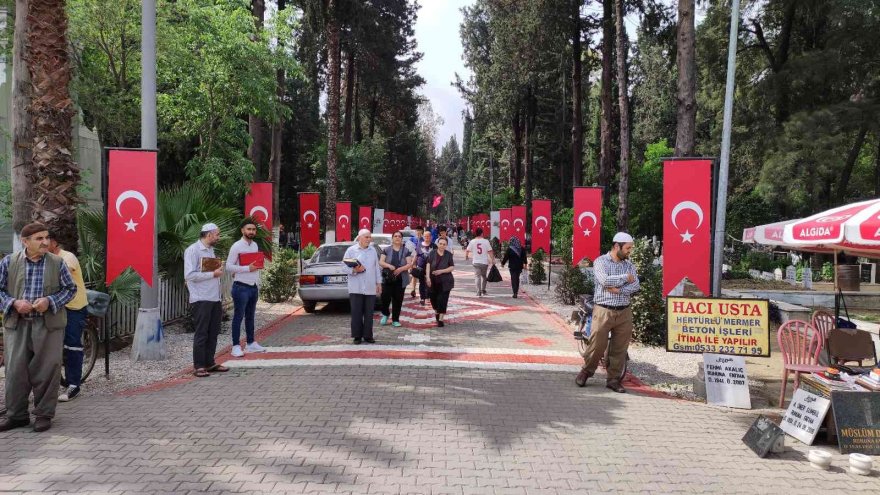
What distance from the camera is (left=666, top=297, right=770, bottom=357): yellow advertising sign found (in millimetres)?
6773

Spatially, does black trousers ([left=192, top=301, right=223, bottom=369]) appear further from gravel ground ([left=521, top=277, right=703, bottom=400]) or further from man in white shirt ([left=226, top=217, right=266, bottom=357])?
gravel ground ([left=521, top=277, right=703, bottom=400])

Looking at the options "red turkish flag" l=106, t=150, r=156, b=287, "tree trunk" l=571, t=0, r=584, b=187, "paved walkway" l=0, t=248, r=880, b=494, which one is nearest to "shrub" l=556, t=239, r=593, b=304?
"paved walkway" l=0, t=248, r=880, b=494

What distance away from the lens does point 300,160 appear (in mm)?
43094

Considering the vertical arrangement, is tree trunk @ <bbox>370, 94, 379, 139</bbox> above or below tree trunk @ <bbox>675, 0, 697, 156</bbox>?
above

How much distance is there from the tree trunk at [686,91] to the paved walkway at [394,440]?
404cm

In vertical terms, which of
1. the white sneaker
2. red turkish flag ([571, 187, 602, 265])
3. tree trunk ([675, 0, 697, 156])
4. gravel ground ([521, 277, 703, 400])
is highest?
tree trunk ([675, 0, 697, 156])

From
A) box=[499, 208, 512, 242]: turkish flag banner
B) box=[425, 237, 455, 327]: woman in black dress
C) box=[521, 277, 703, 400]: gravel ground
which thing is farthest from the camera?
box=[499, 208, 512, 242]: turkish flag banner

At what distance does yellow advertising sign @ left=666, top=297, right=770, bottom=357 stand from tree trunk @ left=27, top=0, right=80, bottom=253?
25.0 ft

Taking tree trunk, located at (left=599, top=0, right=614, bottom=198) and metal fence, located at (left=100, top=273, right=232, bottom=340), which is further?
tree trunk, located at (left=599, top=0, right=614, bottom=198)

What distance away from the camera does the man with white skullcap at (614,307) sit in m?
6.93

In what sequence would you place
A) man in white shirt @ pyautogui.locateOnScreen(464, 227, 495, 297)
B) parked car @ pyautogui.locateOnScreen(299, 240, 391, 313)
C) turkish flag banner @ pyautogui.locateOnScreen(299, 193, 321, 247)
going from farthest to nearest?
turkish flag banner @ pyautogui.locateOnScreen(299, 193, 321, 247) < man in white shirt @ pyautogui.locateOnScreen(464, 227, 495, 297) < parked car @ pyautogui.locateOnScreen(299, 240, 391, 313)

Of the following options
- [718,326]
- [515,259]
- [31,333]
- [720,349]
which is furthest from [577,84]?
[31,333]

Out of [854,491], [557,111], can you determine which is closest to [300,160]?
[557,111]

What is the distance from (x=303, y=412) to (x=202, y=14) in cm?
1045
